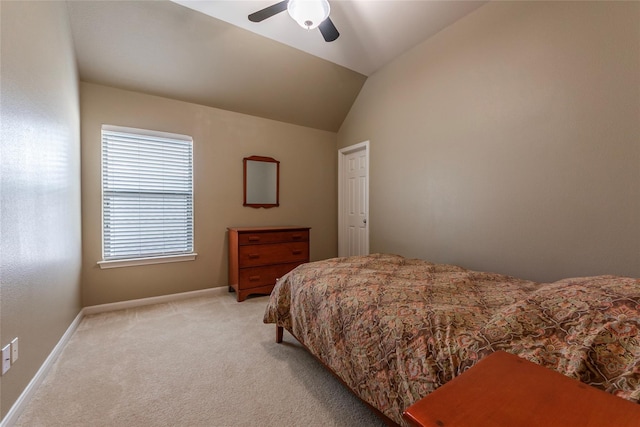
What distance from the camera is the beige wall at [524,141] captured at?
1894 millimetres

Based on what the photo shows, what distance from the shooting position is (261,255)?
140 inches

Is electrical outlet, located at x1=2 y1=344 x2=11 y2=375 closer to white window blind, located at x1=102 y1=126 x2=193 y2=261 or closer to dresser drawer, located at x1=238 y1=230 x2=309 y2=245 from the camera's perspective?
white window blind, located at x1=102 y1=126 x2=193 y2=261

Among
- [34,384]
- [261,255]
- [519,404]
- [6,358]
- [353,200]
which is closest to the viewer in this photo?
[519,404]

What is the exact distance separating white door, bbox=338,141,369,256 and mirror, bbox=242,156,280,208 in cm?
113

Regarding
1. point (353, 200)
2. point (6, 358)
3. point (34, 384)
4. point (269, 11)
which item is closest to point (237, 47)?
point (269, 11)

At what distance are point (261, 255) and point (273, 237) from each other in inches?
11.0

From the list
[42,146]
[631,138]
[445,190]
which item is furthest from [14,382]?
[631,138]

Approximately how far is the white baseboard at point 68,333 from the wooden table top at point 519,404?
6.75ft

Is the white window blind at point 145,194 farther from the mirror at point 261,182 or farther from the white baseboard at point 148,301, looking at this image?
the mirror at point 261,182

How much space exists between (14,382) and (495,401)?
2.28 meters

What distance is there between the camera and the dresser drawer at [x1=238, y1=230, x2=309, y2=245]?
3449mm

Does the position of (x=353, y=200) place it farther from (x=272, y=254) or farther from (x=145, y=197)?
(x=145, y=197)

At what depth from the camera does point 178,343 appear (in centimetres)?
236

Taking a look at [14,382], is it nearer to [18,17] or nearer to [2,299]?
[2,299]
